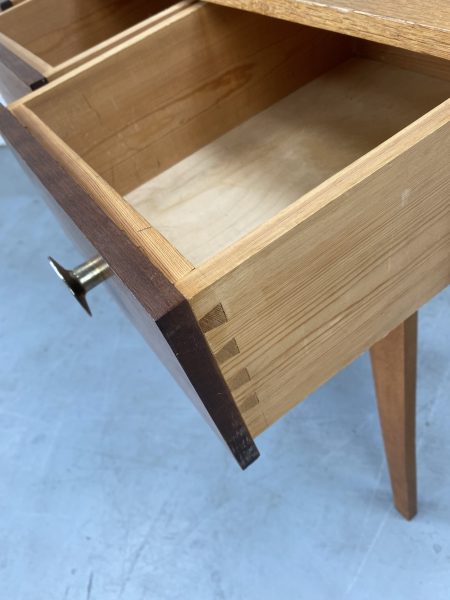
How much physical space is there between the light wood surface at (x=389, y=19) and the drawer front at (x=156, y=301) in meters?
0.28

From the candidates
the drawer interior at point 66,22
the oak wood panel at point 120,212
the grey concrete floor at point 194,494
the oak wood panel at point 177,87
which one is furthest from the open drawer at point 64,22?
the grey concrete floor at point 194,494

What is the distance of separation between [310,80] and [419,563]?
802 millimetres

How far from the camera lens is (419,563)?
0.91 meters

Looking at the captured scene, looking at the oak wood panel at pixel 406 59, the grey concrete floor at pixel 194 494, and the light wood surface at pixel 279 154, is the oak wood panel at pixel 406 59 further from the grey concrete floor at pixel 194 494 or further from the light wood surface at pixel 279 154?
the grey concrete floor at pixel 194 494

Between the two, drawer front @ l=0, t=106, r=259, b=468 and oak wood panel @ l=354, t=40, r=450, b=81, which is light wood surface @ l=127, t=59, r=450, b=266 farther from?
drawer front @ l=0, t=106, r=259, b=468

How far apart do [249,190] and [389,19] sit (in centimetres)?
30

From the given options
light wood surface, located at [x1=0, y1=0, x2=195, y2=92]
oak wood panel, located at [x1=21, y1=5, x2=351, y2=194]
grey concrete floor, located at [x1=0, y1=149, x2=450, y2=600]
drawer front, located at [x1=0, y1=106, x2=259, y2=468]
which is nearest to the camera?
drawer front, located at [x1=0, y1=106, x2=259, y2=468]

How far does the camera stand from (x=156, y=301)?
36 cm

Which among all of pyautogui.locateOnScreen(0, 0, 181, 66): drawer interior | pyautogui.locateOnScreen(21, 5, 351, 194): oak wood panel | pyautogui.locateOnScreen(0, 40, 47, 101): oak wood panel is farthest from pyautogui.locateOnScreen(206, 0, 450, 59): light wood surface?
pyautogui.locateOnScreen(0, 0, 181, 66): drawer interior

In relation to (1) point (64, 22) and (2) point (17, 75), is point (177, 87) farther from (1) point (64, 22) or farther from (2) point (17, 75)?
(1) point (64, 22)

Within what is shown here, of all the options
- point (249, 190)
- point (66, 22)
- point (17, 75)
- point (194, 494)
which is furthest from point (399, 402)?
point (66, 22)

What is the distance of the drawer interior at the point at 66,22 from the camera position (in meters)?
1.05

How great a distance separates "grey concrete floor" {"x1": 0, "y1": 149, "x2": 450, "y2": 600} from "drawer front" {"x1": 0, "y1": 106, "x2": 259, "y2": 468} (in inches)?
22.5

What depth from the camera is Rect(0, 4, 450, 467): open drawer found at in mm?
394
